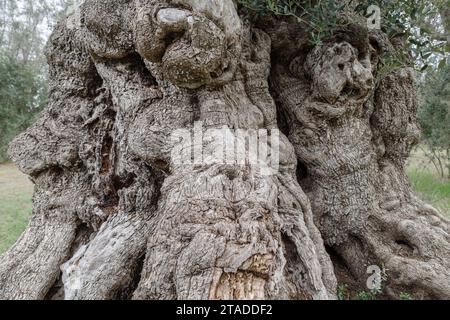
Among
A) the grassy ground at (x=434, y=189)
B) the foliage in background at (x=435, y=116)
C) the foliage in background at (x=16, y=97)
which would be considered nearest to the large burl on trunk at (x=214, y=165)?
the grassy ground at (x=434, y=189)

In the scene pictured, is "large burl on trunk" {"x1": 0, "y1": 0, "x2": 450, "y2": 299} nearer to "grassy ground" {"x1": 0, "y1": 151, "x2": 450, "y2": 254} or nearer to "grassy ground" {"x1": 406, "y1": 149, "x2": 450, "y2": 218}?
"grassy ground" {"x1": 0, "y1": 151, "x2": 450, "y2": 254}

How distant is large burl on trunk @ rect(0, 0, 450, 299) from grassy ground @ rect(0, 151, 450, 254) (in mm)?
2928

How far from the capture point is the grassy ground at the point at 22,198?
21.6 feet

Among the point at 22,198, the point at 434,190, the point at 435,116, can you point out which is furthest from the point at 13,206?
the point at 435,116

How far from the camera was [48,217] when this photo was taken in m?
3.46

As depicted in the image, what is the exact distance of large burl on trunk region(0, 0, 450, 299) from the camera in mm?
2279

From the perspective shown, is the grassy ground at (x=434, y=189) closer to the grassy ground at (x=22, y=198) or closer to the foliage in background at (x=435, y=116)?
the grassy ground at (x=22, y=198)

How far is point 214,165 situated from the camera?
2.48 meters

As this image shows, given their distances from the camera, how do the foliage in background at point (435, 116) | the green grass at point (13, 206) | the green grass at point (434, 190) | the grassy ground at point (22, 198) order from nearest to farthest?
the green grass at point (13, 206), the grassy ground at point (22, 198), the green grass at point (434, 190), the foliage in background at point (435, 116)

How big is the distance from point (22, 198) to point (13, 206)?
41.4 inches

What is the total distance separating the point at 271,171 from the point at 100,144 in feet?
5.08

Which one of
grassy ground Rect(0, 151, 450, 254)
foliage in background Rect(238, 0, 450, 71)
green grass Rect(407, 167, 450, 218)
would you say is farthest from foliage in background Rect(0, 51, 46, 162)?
foliage in background Rect(238, 0, 450, 71)

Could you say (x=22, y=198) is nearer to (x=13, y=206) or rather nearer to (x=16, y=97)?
(x=13, y=206)
